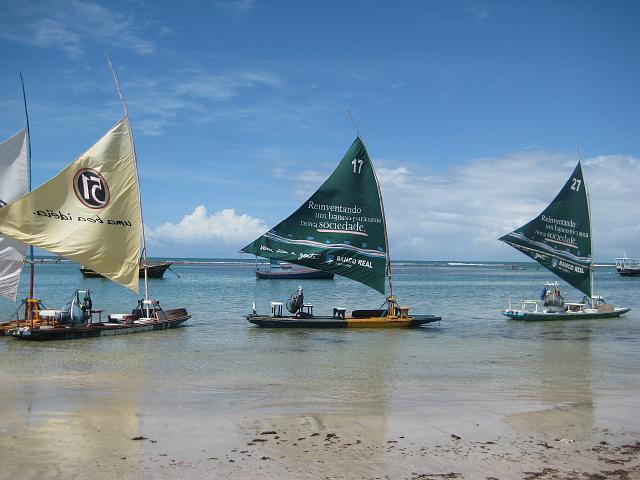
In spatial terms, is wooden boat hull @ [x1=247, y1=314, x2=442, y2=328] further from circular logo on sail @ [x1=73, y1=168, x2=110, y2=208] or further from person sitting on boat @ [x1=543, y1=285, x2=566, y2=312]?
person sitting on boat @ [x1=543, y1=285, x2=566, y2=312]

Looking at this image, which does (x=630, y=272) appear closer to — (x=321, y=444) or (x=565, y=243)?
(x=565, y=243)

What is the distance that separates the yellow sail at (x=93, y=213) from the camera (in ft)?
72.7

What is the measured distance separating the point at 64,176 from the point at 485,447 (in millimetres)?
18188

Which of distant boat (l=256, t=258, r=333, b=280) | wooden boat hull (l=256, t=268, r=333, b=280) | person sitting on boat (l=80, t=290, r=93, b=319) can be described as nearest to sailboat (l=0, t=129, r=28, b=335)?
person sitting on boat (l=80, t=290, r=93, b=319)

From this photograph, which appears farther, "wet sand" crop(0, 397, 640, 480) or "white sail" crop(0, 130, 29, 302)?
"white sail" crop(0, 130, 29, 302)

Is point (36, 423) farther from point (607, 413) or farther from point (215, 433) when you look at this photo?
point (607, 413)

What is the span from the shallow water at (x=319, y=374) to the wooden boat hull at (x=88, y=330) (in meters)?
0.36

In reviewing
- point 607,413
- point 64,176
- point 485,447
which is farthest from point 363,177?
point 485,447

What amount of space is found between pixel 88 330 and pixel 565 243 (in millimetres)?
23013

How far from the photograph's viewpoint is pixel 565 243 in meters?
33.1

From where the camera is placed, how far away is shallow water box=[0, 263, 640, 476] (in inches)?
492

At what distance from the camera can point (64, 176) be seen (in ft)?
75.4

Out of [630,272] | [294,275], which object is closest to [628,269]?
[630,272]

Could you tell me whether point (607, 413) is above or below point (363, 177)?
below
